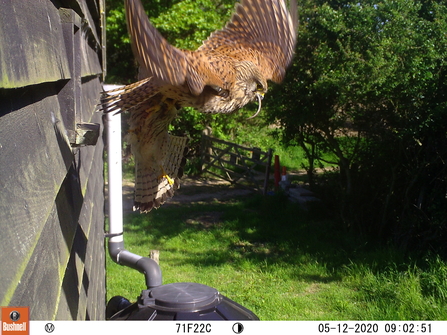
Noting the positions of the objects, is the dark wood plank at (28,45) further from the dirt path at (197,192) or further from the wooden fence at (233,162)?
the wooden fence at (233,162)

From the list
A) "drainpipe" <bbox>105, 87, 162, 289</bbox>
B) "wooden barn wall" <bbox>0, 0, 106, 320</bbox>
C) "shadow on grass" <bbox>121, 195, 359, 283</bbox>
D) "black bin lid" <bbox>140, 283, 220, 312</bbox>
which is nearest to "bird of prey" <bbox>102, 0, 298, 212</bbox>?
"drainpipe" <bbox>105, 87, 162, 289</bbox>

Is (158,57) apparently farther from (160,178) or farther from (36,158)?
(160,178)

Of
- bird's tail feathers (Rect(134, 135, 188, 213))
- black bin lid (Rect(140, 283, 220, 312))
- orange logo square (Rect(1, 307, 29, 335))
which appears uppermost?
orange logo square (Rect(1, 307, 29, 335))

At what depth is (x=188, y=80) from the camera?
212 centimetres

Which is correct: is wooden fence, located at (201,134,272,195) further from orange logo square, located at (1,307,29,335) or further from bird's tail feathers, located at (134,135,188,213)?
orange logo square, located at (1,307,29,335)

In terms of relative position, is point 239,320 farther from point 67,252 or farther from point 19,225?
point 19,225

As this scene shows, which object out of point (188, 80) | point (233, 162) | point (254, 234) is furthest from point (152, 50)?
point (233, 162)

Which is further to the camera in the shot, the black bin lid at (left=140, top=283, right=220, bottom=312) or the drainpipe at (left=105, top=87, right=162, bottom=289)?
the drainpipe at (left=105, top=87, right=162, bottom=289)

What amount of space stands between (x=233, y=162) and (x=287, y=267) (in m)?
7.36

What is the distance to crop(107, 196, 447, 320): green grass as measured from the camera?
5.04 metres

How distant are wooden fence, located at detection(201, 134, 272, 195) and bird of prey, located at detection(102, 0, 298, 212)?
897 cm

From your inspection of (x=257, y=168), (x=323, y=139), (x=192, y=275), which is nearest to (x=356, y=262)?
(x=192, y=275)

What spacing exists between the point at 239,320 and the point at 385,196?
6096mm

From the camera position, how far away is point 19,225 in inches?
27.4
